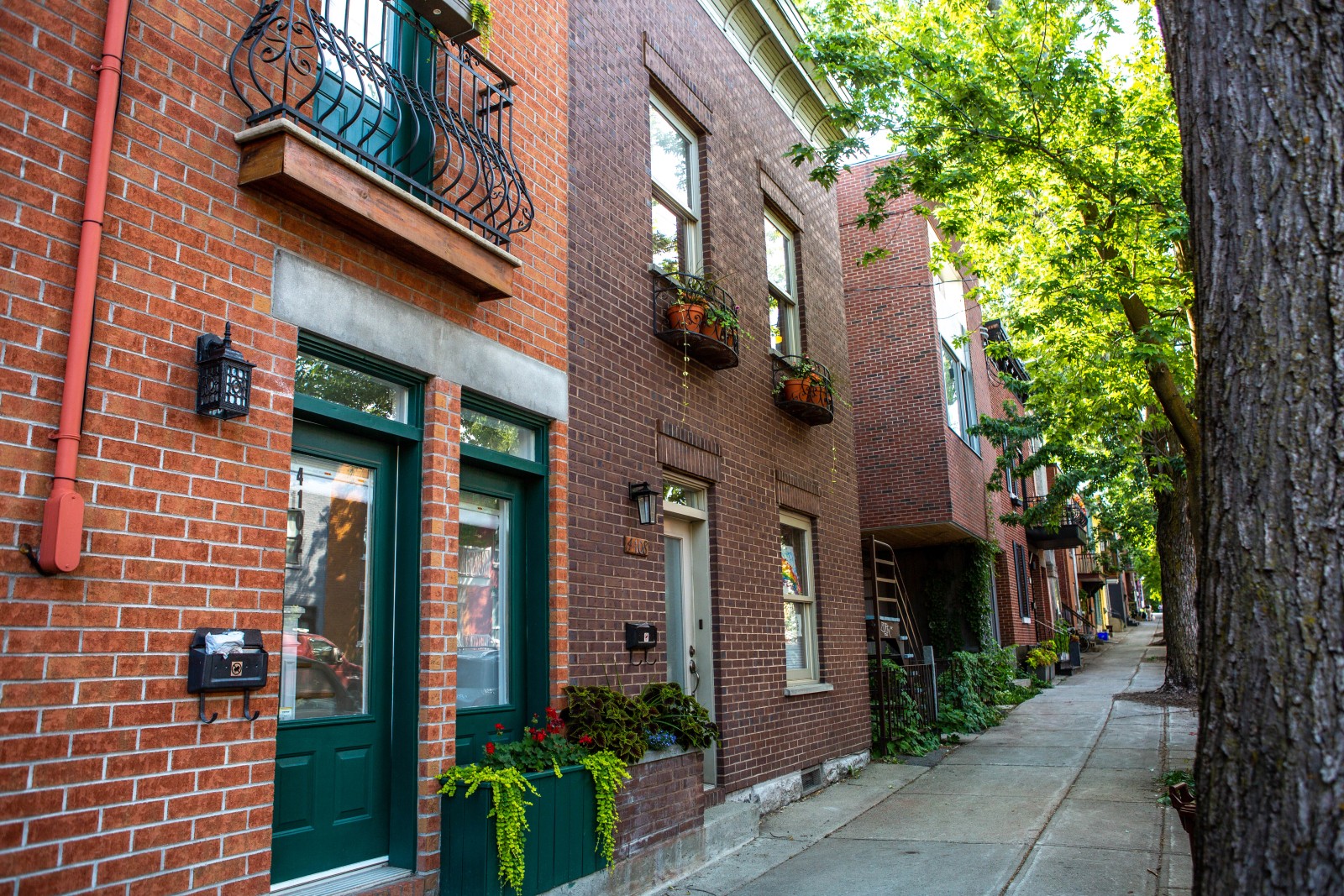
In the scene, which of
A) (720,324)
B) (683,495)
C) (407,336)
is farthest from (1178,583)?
(407,336)

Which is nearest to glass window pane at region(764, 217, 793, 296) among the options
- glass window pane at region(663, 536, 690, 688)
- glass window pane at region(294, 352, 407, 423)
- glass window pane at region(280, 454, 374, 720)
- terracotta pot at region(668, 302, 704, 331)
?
terracotta pot at region(668, 302, 704, 331)

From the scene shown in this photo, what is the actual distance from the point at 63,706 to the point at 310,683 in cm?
134

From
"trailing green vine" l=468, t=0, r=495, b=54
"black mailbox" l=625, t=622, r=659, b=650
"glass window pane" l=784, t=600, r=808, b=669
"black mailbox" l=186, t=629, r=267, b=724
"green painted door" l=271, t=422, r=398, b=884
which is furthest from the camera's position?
"glass window pane" l=784, t=600, r=808, b=669

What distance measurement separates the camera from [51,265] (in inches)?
137

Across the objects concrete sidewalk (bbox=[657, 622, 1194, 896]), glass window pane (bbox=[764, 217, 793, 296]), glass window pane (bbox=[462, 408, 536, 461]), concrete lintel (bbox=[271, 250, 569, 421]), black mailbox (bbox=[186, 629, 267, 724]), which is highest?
glass window pane (bbox=[764, 217, 793, 296])

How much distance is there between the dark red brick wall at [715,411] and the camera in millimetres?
6738

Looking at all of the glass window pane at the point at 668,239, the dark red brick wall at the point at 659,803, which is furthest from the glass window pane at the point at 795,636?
the glass window pane at the point at 668,239

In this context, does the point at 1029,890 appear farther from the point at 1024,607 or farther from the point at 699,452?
the point at 1024,607

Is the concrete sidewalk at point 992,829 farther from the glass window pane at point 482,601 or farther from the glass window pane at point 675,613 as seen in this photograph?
the glass window pane at point 482,601

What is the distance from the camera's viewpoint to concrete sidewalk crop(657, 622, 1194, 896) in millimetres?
6078

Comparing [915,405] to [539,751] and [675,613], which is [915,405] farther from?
[539,751]

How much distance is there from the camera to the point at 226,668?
3.81 meters

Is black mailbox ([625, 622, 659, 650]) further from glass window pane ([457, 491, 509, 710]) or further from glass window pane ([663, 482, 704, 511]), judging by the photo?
glass window pane ([663, 482, 704, 511])

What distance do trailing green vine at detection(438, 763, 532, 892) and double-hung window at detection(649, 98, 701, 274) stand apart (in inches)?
186
